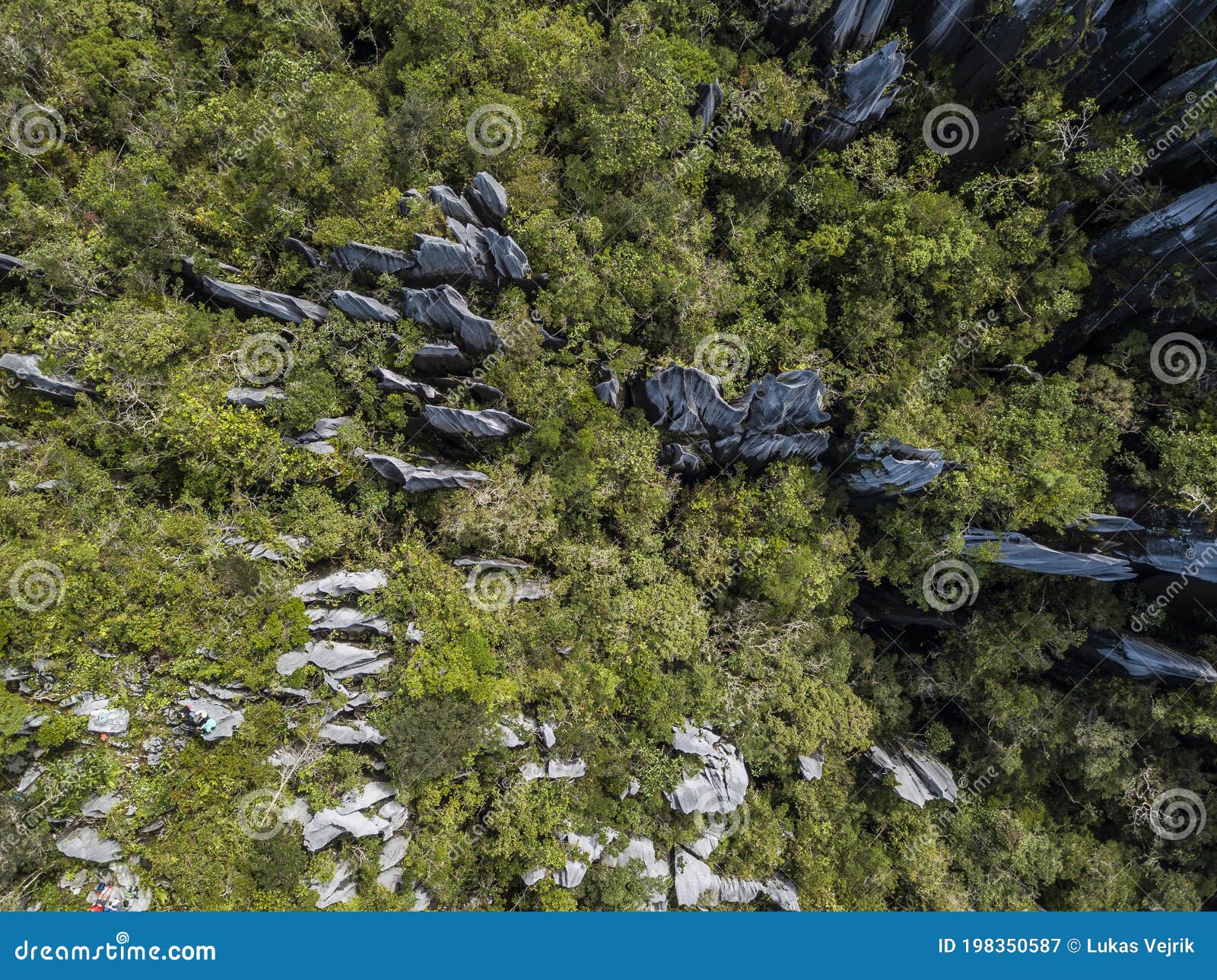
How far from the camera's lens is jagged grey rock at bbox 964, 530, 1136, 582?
68.6ft

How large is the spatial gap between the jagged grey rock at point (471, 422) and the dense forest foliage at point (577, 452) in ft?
1.93

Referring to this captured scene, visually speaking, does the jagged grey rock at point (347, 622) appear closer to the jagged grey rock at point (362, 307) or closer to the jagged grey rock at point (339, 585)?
the jagged grey rock at point (339, 585)

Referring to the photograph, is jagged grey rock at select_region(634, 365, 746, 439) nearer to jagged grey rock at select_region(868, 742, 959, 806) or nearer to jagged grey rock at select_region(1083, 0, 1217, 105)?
jagged grey rock at select_region(868, 742, 959, 806)

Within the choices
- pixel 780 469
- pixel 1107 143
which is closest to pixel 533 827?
pixel 780 469

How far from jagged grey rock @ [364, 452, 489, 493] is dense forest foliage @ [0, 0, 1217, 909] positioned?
47 centimetres

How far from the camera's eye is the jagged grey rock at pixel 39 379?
1578 cm

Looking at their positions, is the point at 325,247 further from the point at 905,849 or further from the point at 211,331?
the point at 905,849

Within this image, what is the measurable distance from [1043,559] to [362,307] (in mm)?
26617

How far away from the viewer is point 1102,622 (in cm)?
2280

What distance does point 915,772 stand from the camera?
24.4 m

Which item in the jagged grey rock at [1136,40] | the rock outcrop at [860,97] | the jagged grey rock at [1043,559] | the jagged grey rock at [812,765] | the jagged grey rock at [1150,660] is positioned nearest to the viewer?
the jagged grey rock at [1136,40]

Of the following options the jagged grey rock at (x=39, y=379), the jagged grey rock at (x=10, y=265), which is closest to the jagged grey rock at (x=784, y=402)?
the jagged grey rock at (x=39, y=379)

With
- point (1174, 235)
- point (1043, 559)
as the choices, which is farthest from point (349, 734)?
point (1174, 235)

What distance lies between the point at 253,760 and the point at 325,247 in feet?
50.8
